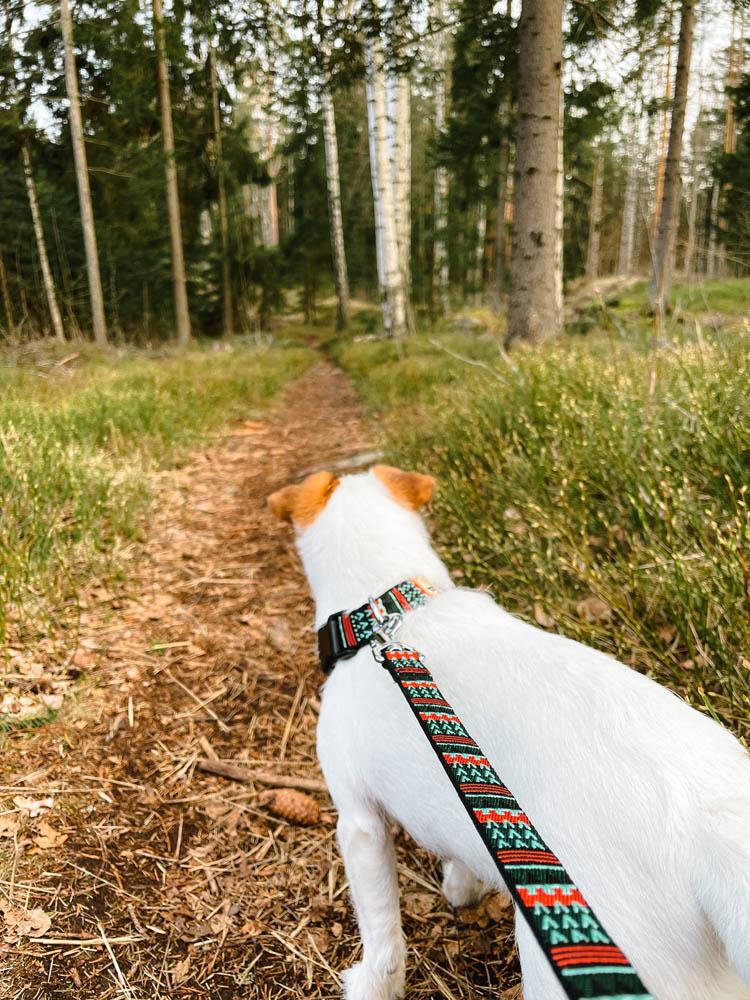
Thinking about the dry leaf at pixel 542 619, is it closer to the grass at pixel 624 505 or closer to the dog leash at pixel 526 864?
the grass at pixel 624 505

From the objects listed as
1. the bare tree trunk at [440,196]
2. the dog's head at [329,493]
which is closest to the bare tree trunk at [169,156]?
the bare tree trunk at [440,196]

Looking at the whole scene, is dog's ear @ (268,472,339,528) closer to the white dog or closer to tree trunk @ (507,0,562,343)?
the white dog

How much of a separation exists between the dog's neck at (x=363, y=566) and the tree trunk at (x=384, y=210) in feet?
40.8

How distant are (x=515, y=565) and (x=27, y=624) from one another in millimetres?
2526

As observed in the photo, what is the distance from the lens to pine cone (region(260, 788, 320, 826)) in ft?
7.41

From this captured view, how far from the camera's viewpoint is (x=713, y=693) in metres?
1.97

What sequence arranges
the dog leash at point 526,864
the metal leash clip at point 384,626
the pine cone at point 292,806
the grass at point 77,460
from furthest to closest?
the grass at point 77,460 < the pine cone at point 292,806 < the metal leash clip at point 384,626 < the dog leash at point 526,864

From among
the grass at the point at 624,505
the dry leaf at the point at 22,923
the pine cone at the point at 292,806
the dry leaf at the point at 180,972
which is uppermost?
the grass at the point at 624,505

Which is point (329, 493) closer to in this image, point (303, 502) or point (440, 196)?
point (303, 502)

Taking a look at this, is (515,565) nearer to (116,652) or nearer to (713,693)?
(713,693)

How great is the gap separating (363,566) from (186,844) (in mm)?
1293

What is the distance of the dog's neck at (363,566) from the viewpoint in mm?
1823

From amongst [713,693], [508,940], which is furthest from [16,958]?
[713,693]

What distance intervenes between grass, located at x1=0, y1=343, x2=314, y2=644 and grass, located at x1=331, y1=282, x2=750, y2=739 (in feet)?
7.50
